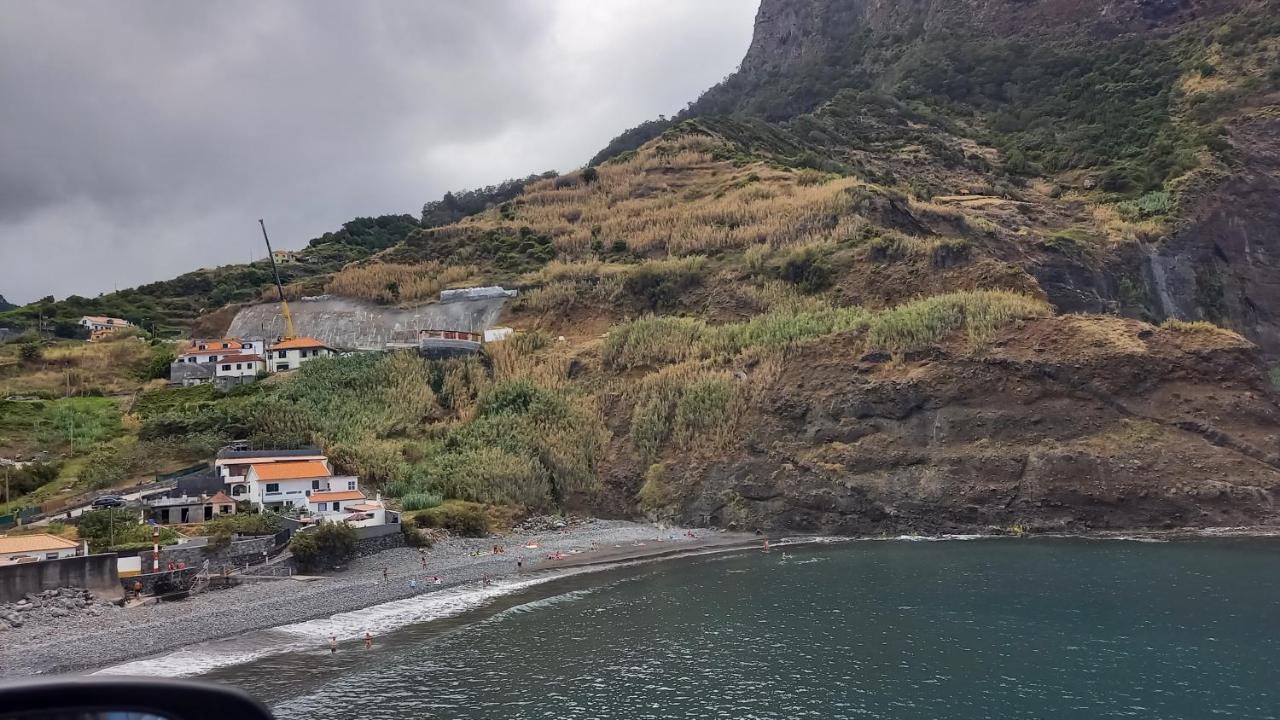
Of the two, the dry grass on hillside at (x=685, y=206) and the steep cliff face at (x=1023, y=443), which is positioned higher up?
the dry grass on hillside at (x=685, y=206)

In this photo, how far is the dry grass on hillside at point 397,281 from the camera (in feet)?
273

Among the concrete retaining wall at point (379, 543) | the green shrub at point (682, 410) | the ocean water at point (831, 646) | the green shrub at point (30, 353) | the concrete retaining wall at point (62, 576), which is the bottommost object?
the ocean water at point (831, 646)

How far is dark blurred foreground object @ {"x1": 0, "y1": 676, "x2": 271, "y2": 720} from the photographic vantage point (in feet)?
10.1

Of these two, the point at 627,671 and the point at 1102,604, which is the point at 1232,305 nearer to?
the point at 1102,604

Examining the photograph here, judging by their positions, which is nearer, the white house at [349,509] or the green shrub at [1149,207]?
the white house at [349,509]

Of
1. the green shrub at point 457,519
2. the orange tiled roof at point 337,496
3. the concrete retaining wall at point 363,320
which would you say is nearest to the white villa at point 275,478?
the orange tiled roof at point 337,496

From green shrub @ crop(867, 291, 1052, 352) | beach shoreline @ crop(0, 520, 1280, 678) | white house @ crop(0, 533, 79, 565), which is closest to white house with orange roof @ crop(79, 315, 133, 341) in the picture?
white house @ crop(0, 533, 79, 565)

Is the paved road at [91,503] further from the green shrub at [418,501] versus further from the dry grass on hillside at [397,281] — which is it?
the dry grass on hillside at [397,281]

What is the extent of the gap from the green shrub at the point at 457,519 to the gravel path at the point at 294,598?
1.01m

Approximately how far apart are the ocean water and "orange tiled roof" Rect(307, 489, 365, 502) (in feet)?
40.5

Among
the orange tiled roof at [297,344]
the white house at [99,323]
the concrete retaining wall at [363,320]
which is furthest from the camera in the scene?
the white house at [99,323]

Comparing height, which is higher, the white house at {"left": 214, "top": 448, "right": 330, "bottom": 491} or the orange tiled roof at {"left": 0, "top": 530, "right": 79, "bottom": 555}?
the white house at {"left": 214, "top": 448, "right": 330, "bottom": 491}

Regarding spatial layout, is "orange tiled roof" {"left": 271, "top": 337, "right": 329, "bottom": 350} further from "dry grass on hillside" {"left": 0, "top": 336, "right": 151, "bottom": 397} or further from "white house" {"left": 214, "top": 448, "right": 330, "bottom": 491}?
"white house" {"left": 214, "top": 448, "right": 330, "bottom": 491}

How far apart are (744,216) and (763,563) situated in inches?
1972
